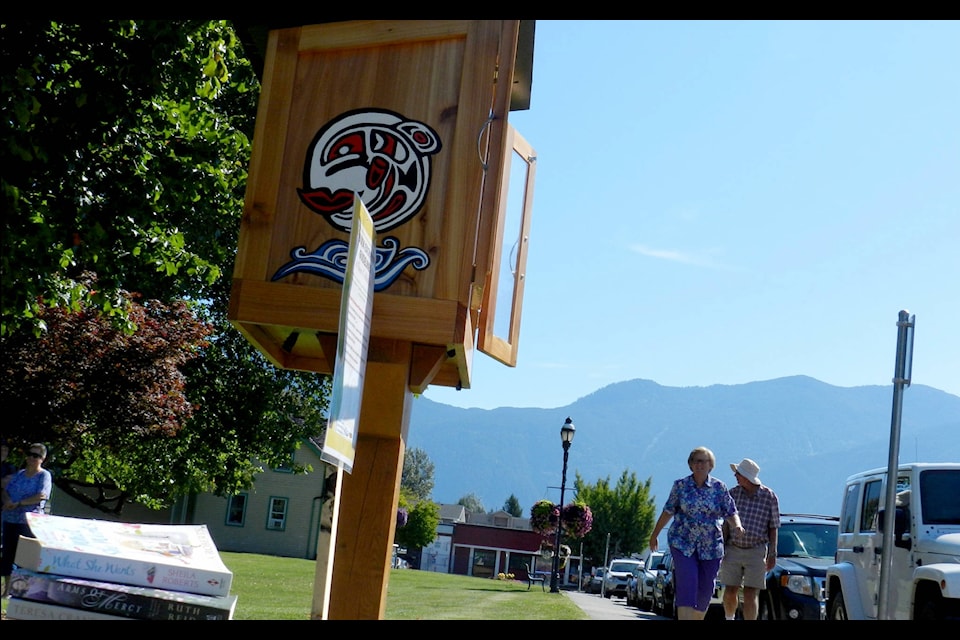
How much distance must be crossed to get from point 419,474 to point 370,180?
155190 mm

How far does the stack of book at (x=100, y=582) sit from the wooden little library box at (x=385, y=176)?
1758 mm

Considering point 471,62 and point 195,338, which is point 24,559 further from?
point 195,338

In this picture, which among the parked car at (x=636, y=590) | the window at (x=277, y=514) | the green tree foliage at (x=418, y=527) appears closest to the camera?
the parked car at (x=636, y=590)

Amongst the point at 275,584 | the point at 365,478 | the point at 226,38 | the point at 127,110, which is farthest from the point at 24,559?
the point at 275,584

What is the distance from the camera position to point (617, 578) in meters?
48.5

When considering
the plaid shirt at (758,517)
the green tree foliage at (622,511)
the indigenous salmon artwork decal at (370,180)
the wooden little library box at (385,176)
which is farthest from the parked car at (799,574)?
the green tree foliage at (622,511)

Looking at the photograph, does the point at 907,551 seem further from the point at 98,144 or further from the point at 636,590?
the point at 636,590

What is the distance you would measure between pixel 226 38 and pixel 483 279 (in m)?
6.24

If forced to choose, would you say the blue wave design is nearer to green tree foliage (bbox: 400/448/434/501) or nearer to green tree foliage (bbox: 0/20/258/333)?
green tree foliage (bbox: 0/20/258/333)

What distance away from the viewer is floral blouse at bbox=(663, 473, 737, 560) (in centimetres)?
959

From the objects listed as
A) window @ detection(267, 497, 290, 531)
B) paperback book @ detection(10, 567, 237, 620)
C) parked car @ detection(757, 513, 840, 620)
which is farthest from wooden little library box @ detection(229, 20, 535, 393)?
window @ detection(267, 497, 290, 531)

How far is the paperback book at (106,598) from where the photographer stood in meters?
2.95

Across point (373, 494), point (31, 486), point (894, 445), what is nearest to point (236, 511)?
point (31, 486)

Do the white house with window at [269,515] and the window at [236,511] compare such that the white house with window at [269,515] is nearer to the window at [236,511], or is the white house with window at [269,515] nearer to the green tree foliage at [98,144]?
the window at [236,511]
